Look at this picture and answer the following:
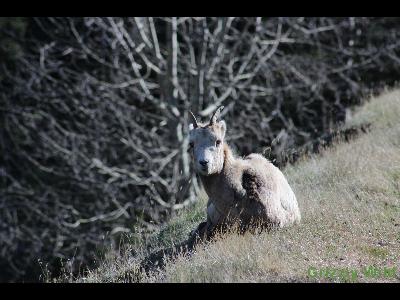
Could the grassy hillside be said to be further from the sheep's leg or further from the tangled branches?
the tangled branches

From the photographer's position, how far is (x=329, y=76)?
21.5 meters

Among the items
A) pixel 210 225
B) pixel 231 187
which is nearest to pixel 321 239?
pixel 231 187

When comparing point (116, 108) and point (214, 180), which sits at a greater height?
point (214, 180)

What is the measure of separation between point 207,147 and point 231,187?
56 centimetres

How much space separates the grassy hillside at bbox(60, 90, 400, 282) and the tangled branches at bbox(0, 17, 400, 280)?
7.58 m

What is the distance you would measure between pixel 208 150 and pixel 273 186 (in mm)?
944

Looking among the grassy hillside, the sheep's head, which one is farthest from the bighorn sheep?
the grassy hillside

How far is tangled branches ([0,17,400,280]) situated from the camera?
1964 centimetres

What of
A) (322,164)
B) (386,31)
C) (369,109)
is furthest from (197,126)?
(386,31)

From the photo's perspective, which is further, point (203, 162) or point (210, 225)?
point (210, 225)

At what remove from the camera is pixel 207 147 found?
8.42 meters

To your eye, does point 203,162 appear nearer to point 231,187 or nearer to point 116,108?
point 231,187

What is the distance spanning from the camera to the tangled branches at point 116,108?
19641mm
